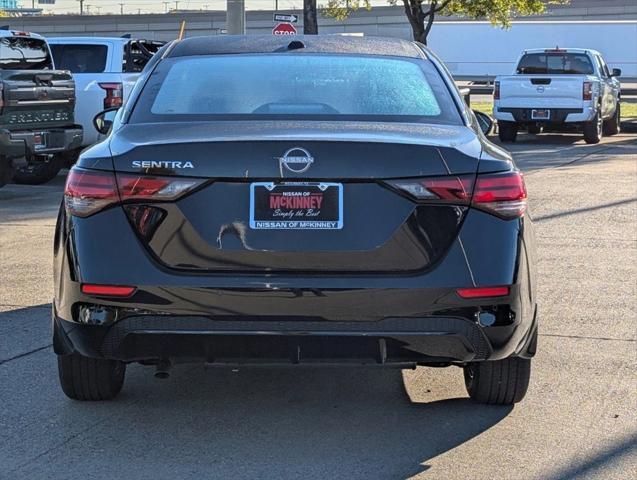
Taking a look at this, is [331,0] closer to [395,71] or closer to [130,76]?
[130,76]

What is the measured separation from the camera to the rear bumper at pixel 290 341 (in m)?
4.14

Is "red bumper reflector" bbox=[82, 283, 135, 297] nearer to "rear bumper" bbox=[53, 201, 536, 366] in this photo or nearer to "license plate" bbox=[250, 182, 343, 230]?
"rear bumper" bbox=[53, 201, 536, 366]

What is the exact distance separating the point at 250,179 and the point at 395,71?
4.34ft

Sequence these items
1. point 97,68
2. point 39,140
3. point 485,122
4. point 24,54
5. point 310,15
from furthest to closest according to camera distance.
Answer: point 310,15
point 97,68
point 24,54
point 39,140
point 485,122

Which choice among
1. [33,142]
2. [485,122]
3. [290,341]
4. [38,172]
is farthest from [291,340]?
[38,172]

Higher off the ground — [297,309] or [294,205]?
[294,205]

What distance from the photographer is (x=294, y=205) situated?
4129 millimetres

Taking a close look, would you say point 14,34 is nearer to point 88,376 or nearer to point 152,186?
point 88,376

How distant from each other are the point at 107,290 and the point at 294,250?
2.41 ft

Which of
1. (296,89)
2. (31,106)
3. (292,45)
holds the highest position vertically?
(292,45)

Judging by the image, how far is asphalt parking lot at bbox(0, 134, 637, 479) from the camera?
4336mm

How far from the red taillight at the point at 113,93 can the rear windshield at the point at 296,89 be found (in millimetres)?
9853

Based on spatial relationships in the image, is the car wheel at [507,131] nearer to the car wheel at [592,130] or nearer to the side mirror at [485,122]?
the car wheel at [592,130]

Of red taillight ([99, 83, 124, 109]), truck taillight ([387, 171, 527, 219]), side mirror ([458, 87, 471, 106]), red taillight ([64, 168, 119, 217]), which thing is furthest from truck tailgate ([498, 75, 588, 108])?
red taillight ([64, 168, 119, 217])
